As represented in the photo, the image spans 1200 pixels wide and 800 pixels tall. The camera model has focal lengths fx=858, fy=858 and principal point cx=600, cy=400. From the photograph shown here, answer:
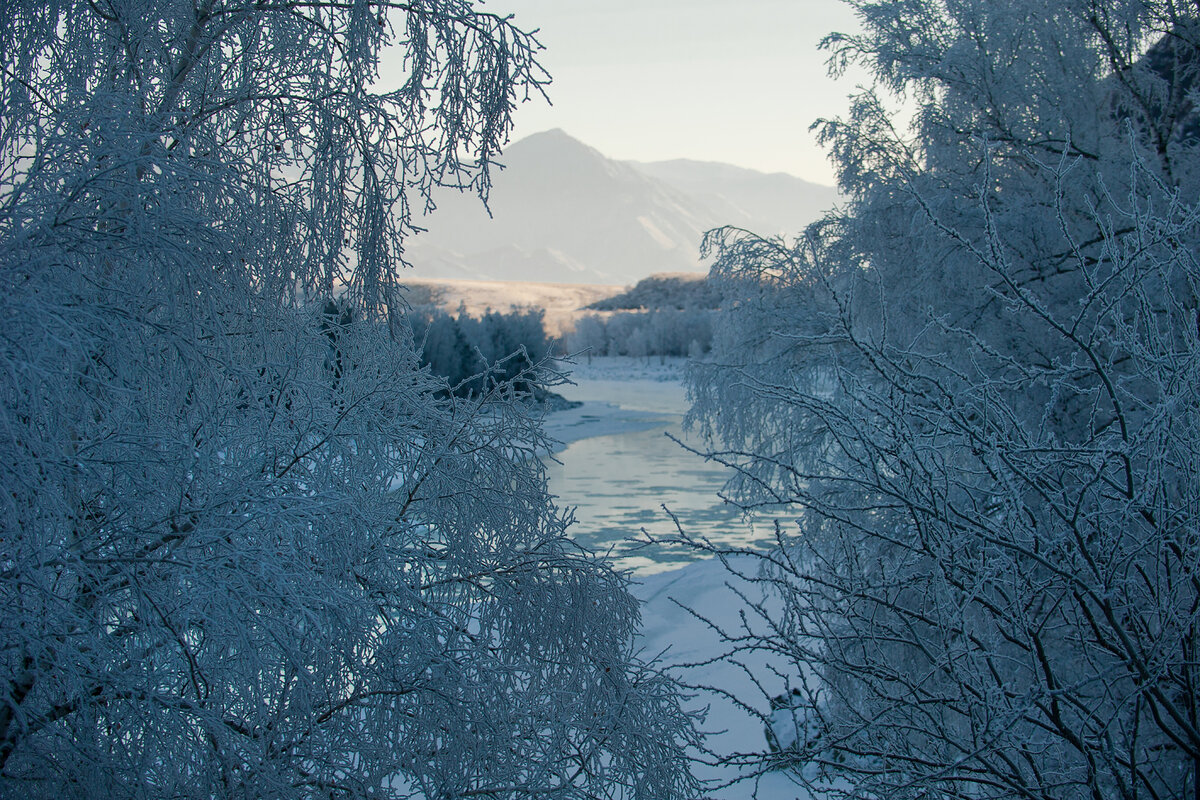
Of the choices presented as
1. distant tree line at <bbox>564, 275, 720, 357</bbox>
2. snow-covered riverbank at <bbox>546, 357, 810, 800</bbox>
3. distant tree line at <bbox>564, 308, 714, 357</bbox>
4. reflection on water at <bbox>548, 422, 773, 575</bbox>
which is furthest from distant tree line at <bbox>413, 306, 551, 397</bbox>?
distant tree line at <bbox>564, 308, 714, 357</bbox>

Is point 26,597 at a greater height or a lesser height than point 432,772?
greater

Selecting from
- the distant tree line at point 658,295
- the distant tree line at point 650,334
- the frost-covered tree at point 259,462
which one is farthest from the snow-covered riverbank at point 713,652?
the distant tree line at point 658,295

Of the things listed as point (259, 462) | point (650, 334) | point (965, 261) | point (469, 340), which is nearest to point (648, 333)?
point (650, 334)

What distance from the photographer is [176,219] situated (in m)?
1.99

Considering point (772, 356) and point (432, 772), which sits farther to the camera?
point (772, 356)

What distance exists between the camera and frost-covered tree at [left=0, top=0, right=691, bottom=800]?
1.83 metres

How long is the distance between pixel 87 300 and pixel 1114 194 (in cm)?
626

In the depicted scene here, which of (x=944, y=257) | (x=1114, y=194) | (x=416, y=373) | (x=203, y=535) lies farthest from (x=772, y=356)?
(x=203, y=535)

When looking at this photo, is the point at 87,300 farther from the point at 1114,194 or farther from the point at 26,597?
the point at 1114,194

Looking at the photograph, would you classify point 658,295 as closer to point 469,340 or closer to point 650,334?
point 650,334

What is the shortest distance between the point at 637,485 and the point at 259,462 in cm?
1283

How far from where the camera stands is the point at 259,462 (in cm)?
253

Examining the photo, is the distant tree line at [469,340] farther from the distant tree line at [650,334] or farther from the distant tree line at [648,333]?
the distant tree line at [650,334]

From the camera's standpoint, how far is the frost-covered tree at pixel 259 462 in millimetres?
1827
